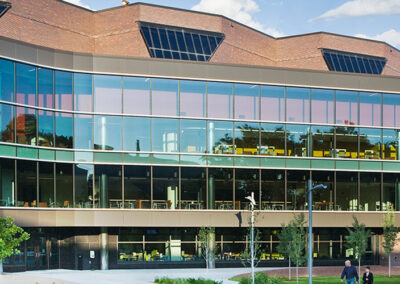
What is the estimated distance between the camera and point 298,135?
168ft

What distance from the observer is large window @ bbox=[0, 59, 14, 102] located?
42844 mm

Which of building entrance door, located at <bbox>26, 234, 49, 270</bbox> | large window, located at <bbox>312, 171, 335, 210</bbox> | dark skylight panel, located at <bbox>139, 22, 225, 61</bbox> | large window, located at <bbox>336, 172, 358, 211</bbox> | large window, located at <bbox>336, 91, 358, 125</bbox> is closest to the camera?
building entrance door, located at <bbox>26, 234, 49, 270</bbox>

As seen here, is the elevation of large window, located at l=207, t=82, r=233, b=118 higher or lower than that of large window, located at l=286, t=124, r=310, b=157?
higher

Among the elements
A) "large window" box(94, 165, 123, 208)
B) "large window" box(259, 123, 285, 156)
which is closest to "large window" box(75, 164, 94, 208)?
"large window" box(94, 165, 123, 208)

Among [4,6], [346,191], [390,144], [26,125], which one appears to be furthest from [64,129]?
[390,144]

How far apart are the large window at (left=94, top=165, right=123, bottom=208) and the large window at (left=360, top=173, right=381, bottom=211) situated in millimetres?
17552

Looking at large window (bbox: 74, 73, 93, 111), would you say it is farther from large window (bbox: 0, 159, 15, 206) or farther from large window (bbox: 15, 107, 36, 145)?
large window (bbox: 0, 159, 15, 206)

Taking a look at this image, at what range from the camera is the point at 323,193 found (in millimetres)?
52031

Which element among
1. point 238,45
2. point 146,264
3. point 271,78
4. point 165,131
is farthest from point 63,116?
point 238,45

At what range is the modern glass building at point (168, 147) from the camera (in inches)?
1772

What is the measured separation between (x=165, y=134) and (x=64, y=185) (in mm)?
7184

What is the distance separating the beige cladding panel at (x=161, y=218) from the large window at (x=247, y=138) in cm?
419

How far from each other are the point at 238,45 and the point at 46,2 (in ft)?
52.4

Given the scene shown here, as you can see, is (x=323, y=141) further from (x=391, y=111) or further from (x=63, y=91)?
(x=63, y=91)
